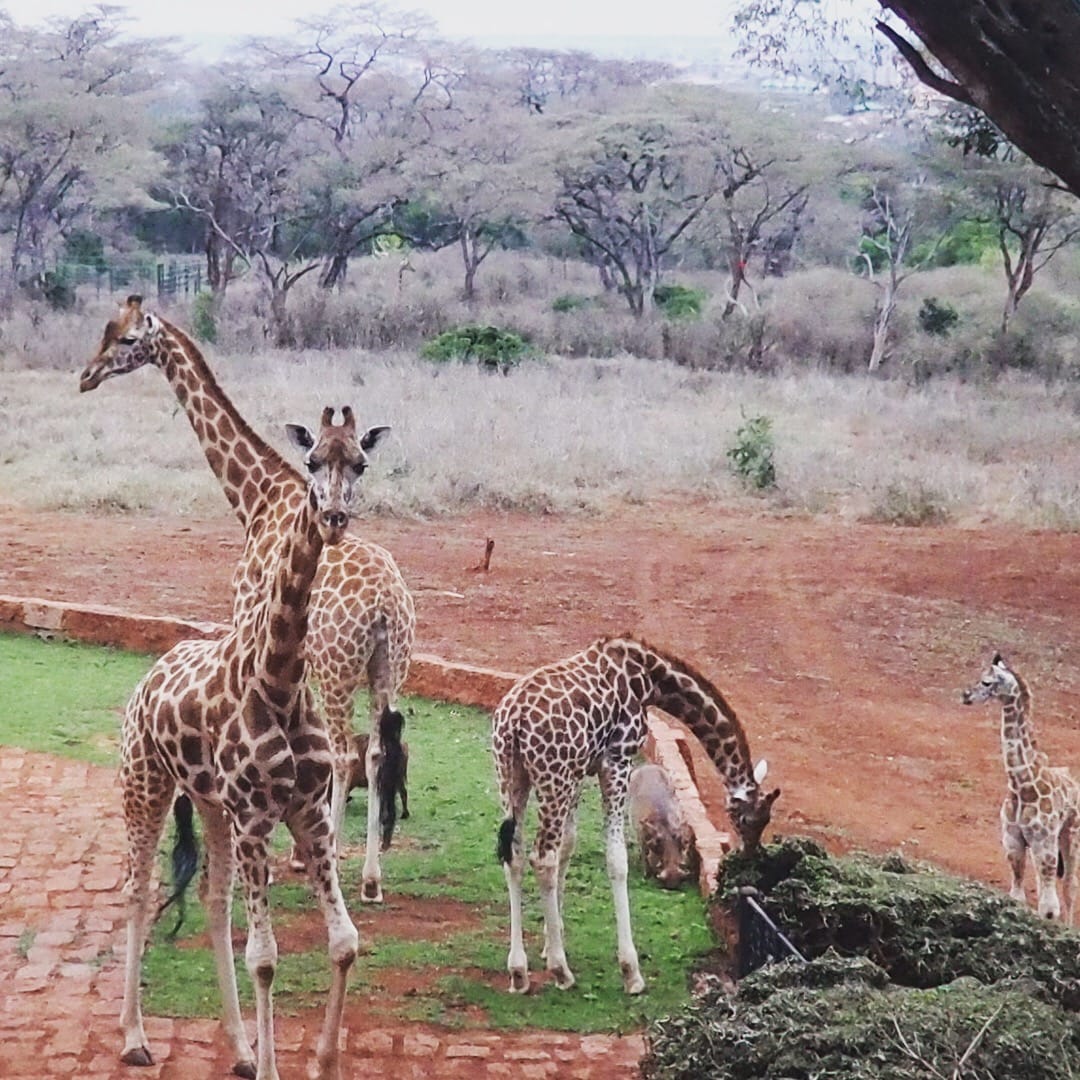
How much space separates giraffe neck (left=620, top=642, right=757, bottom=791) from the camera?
614cm

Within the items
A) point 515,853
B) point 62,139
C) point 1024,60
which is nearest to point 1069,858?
point 515,853

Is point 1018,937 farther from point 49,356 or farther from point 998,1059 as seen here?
point 49,356

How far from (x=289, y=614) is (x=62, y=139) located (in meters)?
26.4

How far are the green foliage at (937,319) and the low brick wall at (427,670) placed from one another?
2050 cm

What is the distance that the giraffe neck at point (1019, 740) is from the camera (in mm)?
6812

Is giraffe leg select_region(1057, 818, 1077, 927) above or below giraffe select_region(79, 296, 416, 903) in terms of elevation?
below

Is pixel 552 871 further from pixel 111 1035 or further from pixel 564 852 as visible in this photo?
pixel 111 1035

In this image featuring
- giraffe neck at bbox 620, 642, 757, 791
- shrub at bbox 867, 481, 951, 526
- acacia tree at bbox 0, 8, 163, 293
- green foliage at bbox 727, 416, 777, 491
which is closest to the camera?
giraffe neck at bbox 620, 642, 757, 791

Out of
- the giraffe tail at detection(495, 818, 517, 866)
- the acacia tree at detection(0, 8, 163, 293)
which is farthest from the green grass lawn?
the acacia tree at detection(0, 8, 163, 293)

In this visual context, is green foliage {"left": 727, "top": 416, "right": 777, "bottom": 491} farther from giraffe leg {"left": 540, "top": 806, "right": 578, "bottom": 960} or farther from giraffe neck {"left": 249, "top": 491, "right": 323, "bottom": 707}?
giraffe neck {"left": 249, "top": 491, "right": 323, "bottom": 707}

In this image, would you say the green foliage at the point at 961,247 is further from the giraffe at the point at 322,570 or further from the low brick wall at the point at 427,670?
the giraffe at the point at 322,570

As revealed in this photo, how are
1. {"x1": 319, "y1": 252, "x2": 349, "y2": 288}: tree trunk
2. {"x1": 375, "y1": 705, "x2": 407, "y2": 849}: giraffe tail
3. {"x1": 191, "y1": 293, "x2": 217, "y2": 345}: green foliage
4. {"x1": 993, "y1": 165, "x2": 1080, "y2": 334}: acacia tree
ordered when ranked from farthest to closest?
{"x1": 319, "y1": 252, "x2": 349, "y2": 288}: tree trunk, {"x1": 191, "y1": 293, "x2": 217, "y2": 345}: green foliage, {"x1": 993, "y1": 165, "x2": 1080, "y2": 334}: acacia tree, {"x1": 375, "y1": 705, "x2": 407, "y2": 849}: giraffe tail

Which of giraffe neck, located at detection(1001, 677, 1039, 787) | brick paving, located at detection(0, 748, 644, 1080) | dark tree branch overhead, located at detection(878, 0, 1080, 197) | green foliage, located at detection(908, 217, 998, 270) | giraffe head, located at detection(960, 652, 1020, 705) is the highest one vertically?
green foliage, located at detection(908, 217, 998, 270)

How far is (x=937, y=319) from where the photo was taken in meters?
28.7
